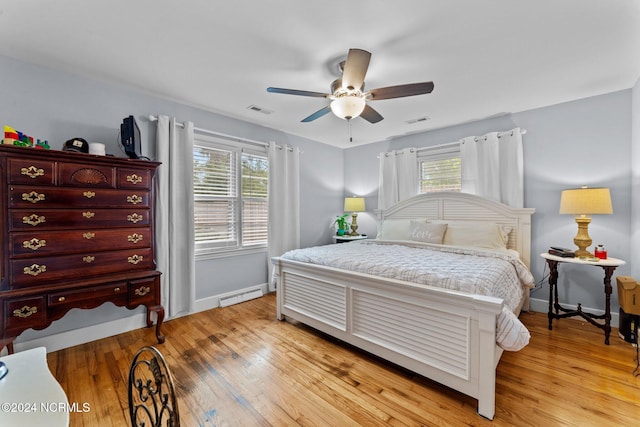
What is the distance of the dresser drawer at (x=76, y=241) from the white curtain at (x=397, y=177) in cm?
346

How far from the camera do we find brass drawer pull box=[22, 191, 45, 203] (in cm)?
201

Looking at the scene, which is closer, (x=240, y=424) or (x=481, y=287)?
(x=240, y=424)

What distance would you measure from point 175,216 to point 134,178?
677 mm

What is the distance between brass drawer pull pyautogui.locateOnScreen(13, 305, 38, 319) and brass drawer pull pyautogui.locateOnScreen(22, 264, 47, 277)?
0.24 metres

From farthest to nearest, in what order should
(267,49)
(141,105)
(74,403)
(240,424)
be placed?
(141,105) → (267,49) → (74,403) → (240,424)

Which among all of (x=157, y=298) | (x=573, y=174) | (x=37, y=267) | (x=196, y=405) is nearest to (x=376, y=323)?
(x=196, y=405)

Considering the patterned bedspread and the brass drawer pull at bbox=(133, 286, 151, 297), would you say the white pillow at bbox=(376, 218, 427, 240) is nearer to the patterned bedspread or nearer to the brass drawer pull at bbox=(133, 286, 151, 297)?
the patterned bedspread

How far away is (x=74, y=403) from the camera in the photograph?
1.77m

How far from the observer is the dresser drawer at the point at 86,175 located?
217 centimetres

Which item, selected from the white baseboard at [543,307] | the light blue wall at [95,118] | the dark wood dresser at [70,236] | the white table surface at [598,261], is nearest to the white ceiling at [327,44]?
the light blue wall at [95,118]

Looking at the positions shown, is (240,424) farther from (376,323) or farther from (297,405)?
(376,323)

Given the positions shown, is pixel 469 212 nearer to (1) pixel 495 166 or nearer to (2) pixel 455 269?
(1) pixel 495 166

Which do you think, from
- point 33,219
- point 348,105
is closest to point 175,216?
point 33,219

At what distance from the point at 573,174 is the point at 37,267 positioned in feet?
17.2
